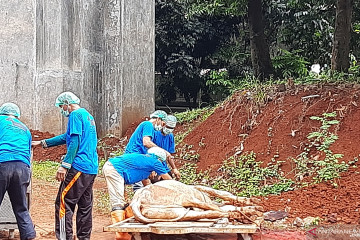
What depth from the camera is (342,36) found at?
44.1 ft

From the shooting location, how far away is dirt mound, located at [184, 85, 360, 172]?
11086 millimetres

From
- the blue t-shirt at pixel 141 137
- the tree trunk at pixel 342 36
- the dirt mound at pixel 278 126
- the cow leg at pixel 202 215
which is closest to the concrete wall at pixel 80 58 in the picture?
the dirt mound at pixel 278 126

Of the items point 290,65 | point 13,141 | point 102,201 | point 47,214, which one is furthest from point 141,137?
point 290,65

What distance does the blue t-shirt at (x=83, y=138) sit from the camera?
7.12 m

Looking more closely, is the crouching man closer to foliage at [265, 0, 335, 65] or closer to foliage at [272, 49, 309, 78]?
foliage at [265, 0, 335, 65]

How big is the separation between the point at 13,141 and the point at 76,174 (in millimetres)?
922

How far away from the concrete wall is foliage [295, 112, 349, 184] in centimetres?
771

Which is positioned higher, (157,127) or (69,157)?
(157,127)

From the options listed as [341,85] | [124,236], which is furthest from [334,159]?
[124,236]

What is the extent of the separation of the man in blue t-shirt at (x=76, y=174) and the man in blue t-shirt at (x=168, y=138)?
173cm

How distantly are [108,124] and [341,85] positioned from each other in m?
7.97

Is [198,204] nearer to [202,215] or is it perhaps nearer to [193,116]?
[202,215]

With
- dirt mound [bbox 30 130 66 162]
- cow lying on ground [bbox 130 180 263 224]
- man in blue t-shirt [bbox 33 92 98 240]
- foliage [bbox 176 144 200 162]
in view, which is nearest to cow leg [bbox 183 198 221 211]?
cow lying on ground [bbox 130 180 263 224]

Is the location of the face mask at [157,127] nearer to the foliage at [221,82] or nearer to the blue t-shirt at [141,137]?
the blue t-shirt at [141,137]
